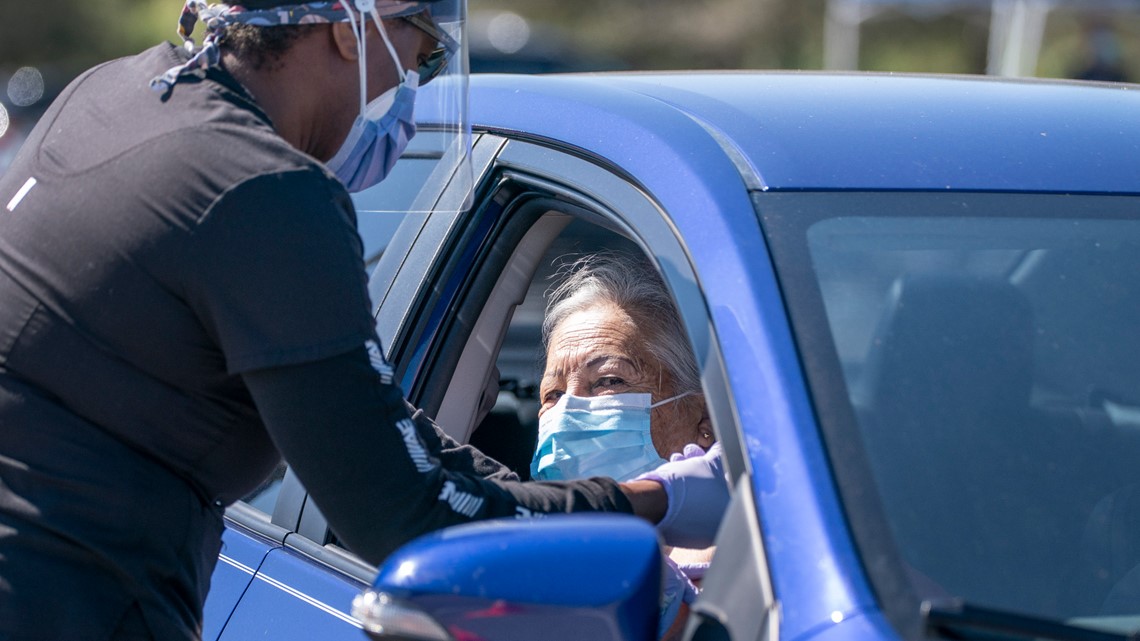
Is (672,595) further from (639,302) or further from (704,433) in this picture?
(639,302)

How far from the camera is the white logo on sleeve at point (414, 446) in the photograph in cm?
157

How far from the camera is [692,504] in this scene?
187 centimetres

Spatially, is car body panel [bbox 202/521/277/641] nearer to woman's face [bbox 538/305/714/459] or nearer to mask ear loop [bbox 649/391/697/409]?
woman's face [bbox 538/305/714/459]

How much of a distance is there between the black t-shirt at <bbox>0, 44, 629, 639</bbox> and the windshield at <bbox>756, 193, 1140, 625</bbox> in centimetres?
40

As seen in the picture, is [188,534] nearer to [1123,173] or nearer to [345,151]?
[345,151]

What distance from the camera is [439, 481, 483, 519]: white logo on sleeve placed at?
1.60 meters

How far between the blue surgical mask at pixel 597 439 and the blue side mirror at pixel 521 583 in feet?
3.22

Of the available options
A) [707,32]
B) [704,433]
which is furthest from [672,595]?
[707,32]

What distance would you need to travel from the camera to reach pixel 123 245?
1539 mm

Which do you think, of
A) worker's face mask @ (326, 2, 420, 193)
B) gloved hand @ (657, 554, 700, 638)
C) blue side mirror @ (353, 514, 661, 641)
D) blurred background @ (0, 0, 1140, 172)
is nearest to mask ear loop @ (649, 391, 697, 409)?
gloved hand @ (657, 554, 700, 638)

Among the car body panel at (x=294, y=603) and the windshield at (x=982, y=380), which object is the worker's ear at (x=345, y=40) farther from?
the car body panel at (x=294, y=603)

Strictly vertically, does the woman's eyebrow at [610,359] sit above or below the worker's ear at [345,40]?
below

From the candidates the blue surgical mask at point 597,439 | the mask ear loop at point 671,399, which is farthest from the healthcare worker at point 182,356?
the mask ear loop at point 671,399

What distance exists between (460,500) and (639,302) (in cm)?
102
